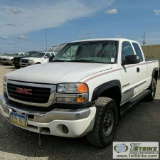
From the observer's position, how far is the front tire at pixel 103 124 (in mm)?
3363

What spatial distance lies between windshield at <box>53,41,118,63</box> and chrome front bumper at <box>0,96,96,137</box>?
1.36 m

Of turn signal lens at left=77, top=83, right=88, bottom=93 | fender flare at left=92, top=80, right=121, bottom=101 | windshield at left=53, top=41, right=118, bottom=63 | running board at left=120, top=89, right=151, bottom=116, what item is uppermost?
windshield at left=53, top=41, right=118, bottom=63

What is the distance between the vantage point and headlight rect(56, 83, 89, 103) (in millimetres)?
3102

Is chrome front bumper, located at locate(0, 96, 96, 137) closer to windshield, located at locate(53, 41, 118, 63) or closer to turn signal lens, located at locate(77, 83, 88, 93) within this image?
turn signal lens, located at locate(77, 83, 88, 93)

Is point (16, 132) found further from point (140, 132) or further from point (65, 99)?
point (140, 132)

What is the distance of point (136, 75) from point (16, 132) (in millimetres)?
2809

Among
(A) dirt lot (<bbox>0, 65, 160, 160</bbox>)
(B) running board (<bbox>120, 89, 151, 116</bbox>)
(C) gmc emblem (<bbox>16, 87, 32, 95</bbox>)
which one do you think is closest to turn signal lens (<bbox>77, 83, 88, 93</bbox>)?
(C) gmc emblem (<bbox>16, 87, 32, 95</bbox>)

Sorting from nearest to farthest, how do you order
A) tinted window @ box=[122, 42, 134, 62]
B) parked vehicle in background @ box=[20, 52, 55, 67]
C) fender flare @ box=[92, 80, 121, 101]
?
fender flare @ box=[92, 80, 121, 101], tinted window @ box=[122, 42, 134, 62], parked vehicle in background @ box=[20, 52, 55, 67]

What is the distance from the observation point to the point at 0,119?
495 cm

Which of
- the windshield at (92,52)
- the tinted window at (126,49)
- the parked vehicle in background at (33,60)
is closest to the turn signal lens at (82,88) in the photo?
the windshield at (92,52)

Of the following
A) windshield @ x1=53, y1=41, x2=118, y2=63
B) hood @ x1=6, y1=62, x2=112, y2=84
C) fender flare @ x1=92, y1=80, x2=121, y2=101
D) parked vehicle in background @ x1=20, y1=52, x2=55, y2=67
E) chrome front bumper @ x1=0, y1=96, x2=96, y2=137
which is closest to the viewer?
chrome front bumper @ x1=0, y1=96, x2=96, y2=137

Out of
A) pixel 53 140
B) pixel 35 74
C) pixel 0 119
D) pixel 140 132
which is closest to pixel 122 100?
pixel 140 132

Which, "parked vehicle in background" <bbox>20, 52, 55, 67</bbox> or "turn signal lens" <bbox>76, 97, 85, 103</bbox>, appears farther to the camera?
"parked vehicle in background" <bbox>20, 52, 55, 67</bbox>

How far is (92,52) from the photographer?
14.9ft
